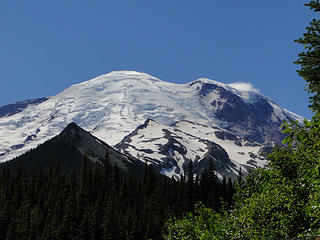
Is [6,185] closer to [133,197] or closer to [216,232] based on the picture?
[133,197]

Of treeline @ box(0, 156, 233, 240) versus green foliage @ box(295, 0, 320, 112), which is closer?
green foliage @ box(295, 0, 320, 112)

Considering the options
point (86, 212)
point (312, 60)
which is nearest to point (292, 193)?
point (312, 60)

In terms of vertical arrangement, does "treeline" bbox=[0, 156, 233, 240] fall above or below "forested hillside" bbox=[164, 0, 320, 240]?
above

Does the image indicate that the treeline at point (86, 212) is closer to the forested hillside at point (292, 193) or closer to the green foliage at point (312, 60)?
the forested hillside at point (292, 193)

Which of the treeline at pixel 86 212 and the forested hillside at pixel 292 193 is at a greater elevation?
the treeline at pixel 86 212

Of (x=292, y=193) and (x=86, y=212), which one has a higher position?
(x=86, y=212)

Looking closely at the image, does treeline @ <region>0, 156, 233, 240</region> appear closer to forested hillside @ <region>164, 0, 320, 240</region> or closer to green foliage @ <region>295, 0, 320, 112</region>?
forested hillside @ <region>164, 0, 320, 240</region>

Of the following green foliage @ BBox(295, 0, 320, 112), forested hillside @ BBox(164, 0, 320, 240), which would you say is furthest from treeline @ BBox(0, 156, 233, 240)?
green foliage @ BBox(295, 0, 320, 112)

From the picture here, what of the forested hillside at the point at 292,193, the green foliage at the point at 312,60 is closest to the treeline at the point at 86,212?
the forested hillside at the point at 292,193

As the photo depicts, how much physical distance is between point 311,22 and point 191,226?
81.5 ft

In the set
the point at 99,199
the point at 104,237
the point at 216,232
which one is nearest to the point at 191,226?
the point at 216,232

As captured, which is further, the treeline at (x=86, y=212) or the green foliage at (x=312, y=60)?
the treeline at (x=86, y=212)

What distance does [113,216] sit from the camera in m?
152

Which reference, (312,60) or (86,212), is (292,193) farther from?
(86,212)
